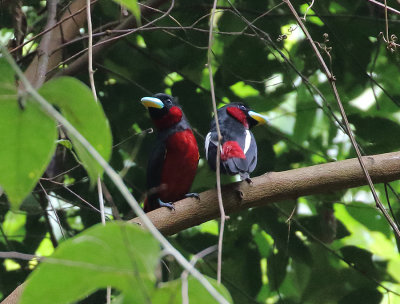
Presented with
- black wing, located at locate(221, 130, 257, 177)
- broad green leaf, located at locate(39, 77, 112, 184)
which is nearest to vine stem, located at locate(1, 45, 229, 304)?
broad green leaf, located at locate(39, 77, 112, 184)

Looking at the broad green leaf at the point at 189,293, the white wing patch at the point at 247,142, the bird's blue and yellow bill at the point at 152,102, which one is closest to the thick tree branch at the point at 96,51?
the bird's blue and yellow bill at the point at 152,102

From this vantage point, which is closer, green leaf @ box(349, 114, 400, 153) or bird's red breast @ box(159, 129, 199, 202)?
green leaf @ box(349, 114, 400, 153)

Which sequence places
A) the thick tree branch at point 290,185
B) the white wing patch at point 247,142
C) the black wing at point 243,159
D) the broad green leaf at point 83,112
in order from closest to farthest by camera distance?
1. the broad green leaf at point 83,112
2. the thick tree branch at point 290,185
3. the black wing at point 243,159
4. the white wing patch at point 247,142

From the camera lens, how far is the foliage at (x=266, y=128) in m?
2.68

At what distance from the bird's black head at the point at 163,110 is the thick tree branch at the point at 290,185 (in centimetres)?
83

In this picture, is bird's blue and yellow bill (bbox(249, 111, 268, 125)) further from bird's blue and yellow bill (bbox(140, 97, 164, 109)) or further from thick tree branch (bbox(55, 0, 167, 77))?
thick tree branch (bbox(55, 0, 167, 77))

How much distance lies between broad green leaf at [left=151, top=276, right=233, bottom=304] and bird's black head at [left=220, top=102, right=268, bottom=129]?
1.94 m

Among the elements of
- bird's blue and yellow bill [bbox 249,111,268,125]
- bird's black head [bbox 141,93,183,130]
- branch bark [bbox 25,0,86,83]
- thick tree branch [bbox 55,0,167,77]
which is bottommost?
bird's blue and yellow bill [bbox 249,111,268,125]

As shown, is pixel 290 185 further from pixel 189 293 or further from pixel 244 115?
pixel 189 293

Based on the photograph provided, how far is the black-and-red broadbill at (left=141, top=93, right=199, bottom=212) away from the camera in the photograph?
2.77 metres

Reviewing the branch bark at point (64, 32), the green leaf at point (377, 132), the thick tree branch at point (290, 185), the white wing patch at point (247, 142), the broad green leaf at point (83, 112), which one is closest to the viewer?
the broad green leaf at point (83, 112)

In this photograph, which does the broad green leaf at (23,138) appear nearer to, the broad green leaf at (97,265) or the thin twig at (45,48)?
the broad green leaf at (97,265)

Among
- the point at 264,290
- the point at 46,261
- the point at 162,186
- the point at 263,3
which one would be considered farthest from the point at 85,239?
the point at 264,290

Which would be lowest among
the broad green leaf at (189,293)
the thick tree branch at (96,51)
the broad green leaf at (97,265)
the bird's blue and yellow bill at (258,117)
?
the bird's blue and yellow bill at (258,117)
